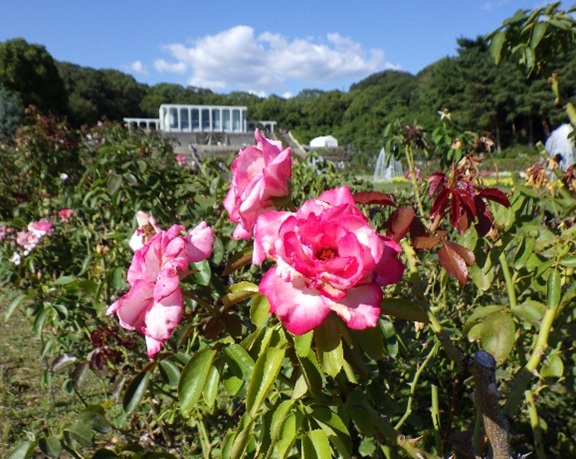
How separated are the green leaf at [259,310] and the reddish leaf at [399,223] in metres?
0.16

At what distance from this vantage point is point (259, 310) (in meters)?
0.62

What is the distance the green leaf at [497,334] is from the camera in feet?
2.71

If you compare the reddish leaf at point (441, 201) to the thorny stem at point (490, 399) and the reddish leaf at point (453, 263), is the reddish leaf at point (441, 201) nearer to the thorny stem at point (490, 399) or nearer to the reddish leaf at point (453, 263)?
the reddish leaf at point (453, 263)

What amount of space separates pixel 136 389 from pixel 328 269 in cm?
54

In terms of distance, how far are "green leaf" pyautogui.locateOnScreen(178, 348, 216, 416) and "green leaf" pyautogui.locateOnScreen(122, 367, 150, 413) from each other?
218 millimetres

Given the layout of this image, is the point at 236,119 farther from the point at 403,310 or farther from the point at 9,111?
the point at 403,310

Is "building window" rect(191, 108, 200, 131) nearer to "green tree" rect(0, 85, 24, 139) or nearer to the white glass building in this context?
the white glass building

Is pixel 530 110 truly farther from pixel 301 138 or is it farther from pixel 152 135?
pixel 152 135

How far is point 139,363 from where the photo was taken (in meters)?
1.73

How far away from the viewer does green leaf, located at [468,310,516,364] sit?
2.71 ft

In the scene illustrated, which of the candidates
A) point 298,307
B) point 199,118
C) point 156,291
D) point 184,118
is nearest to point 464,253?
point 298,307

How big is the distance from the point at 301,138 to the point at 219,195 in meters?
50.0

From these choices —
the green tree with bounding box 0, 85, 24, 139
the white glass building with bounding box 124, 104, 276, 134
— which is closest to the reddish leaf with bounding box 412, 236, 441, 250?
the green tree with bounding box 0, 85, 24, 139

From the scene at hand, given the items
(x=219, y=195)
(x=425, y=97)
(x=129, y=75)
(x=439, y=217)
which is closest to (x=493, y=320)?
(x=439, y=217)
